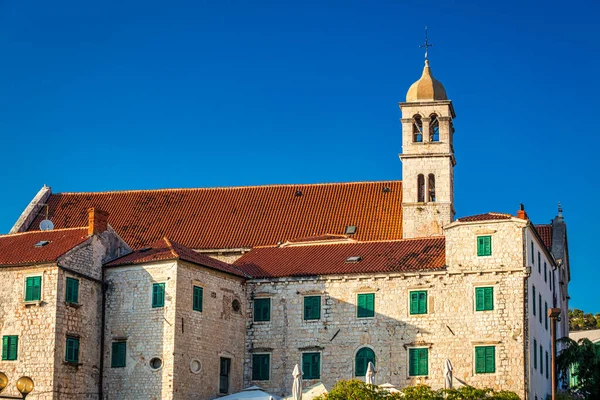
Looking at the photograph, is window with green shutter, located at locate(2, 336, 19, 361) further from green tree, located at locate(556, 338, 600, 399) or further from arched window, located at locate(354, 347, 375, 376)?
green tree, located at locate(556, 338, 600, 399)

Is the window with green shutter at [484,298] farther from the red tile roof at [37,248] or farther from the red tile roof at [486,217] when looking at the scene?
the red tile roof at [37,248]

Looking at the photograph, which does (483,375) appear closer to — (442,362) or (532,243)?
(442,362)

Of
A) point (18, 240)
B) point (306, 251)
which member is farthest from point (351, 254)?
point (18, 240)

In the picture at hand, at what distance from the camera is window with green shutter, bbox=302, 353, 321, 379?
5771 cm

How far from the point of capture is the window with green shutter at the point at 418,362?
56219mm

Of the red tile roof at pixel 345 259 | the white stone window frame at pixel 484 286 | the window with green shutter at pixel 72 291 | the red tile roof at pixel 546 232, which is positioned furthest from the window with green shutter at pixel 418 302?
the red tile roof at pixel 546 232

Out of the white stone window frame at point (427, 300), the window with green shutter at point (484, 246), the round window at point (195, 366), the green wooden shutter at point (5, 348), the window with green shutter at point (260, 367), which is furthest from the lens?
the window with green shutter at point (260, 367)

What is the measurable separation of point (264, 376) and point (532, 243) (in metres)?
14.9

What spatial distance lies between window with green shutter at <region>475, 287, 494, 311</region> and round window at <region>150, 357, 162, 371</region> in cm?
1529

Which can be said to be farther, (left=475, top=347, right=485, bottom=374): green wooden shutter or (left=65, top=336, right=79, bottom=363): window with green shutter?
(left=475, top=347, right=485, bottom=374): green wooden shutter

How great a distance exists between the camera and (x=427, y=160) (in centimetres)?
7469

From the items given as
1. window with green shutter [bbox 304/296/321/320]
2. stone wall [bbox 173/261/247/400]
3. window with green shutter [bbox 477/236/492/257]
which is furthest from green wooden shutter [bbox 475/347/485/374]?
stone wall [bbox 173/261/247/400]

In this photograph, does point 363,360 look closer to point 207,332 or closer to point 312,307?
point 312,307

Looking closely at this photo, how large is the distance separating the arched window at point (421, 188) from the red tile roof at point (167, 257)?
17.4 meters
